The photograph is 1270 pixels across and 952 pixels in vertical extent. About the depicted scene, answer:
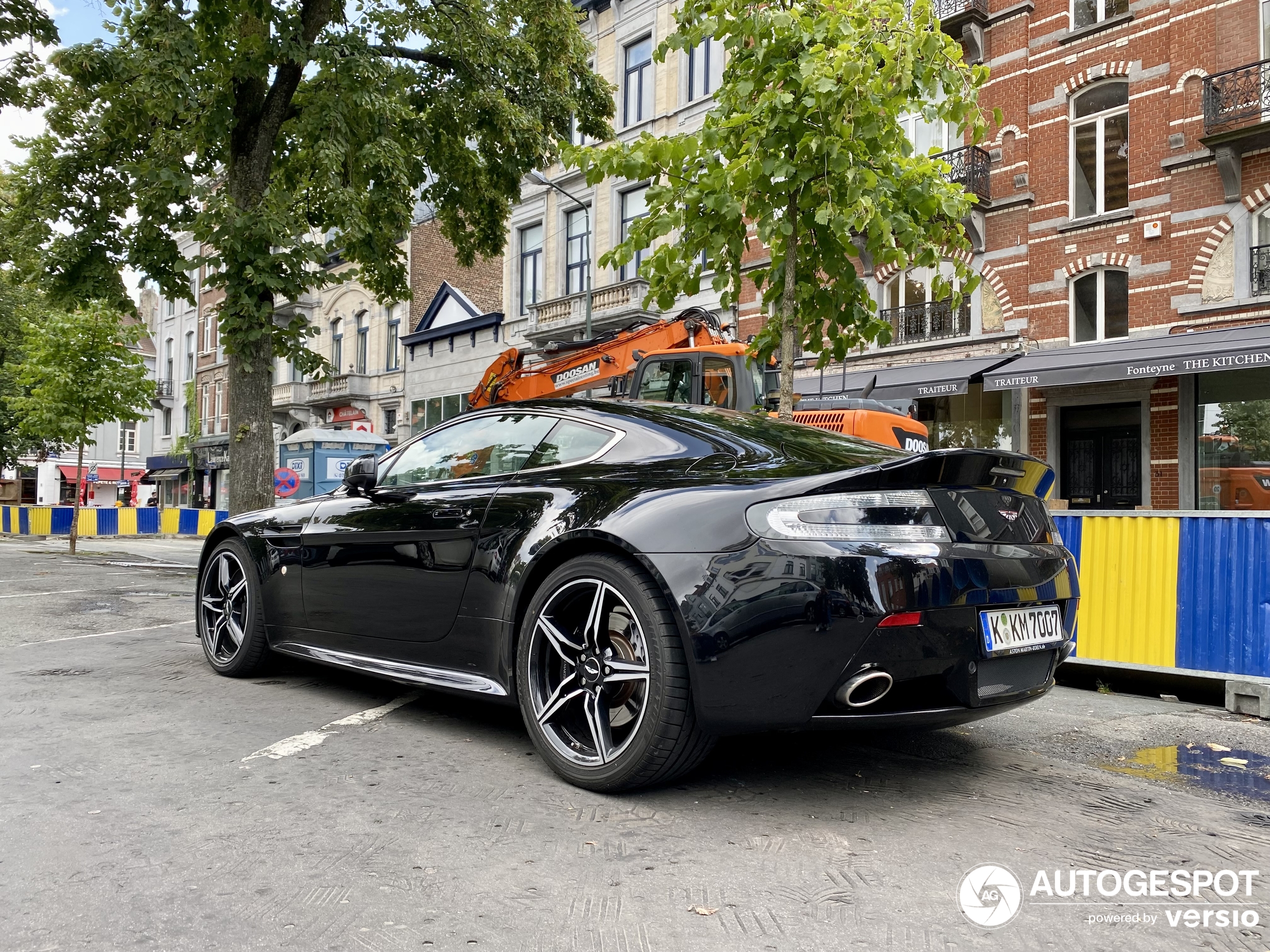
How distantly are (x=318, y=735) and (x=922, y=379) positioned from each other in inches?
611

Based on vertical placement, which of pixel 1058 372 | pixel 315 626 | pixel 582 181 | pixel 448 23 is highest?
pixel 582 181

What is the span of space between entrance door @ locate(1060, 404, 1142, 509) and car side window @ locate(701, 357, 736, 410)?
29.9ft

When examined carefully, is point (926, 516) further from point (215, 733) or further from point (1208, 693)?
point (1208, 693)

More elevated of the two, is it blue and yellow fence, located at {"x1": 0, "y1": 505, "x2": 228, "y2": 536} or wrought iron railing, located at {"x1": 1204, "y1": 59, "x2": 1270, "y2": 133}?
wrought iron railing, located at {"x1": 1204, "y1": 59, "x2": 1270, "y2": 133}

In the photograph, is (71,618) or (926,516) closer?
(926,516)

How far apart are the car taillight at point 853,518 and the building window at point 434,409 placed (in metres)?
27.5

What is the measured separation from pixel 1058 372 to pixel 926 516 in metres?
14.2

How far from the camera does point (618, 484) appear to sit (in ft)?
10.8

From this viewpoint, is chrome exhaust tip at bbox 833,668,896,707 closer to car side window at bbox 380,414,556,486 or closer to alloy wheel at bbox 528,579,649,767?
alloy wheel at bbox 528,579,649,767

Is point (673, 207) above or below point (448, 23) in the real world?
below

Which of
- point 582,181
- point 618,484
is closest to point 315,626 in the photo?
point 618,484

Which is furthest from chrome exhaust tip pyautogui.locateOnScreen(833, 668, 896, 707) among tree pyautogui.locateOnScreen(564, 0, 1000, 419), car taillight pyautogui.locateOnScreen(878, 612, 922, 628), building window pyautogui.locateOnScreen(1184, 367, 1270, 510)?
building window pyautogui.locateOnScreen(1184, 367, 1270, 510)

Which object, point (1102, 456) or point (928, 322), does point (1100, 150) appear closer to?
point (928, 322)

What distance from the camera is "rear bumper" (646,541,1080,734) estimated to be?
2686mm
